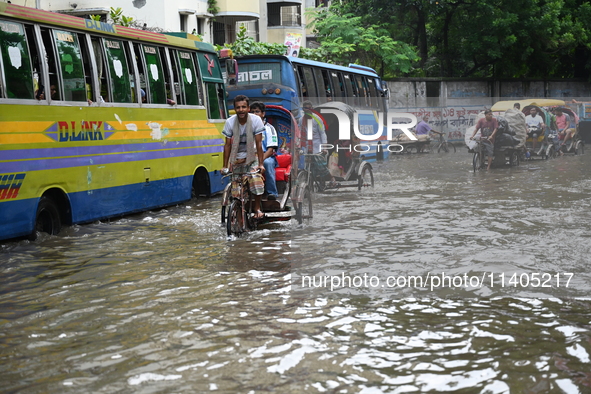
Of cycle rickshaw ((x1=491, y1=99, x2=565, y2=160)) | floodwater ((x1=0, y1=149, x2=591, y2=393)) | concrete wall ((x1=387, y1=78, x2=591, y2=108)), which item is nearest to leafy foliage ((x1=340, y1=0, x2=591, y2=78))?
concrete wall ((x1=387, y1=78, x2=591, y2=108))

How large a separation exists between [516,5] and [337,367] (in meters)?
36.6

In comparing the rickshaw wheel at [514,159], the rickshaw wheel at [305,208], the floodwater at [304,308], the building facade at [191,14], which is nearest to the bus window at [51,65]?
the floodwater at [304,308]

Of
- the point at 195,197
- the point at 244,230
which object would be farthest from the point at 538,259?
the point at 195,197

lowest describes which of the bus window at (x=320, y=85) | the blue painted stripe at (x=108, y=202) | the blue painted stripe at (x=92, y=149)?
the blue painted stripe at (x=108, y=202)

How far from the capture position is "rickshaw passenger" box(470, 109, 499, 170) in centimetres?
2283

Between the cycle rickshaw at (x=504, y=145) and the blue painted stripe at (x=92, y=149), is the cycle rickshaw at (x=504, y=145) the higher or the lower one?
the lower one

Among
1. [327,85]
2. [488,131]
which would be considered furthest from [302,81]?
[488,131]

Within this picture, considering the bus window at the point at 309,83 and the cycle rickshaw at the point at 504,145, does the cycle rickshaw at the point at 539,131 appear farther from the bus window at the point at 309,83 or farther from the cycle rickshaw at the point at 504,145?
the bus window at the point at 309,83

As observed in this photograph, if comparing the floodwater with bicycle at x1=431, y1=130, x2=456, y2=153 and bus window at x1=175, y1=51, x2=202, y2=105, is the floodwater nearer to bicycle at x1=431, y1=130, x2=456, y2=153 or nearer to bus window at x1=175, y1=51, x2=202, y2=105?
bus window at x1=175, y1=51, x2=202, y2=105

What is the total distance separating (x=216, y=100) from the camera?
673 inches

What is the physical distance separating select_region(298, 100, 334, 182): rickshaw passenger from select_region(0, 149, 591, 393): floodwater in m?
2.05

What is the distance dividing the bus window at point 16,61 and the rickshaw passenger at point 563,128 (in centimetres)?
2225

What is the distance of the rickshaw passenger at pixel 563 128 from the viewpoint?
29.6m

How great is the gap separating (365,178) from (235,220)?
6.39m
